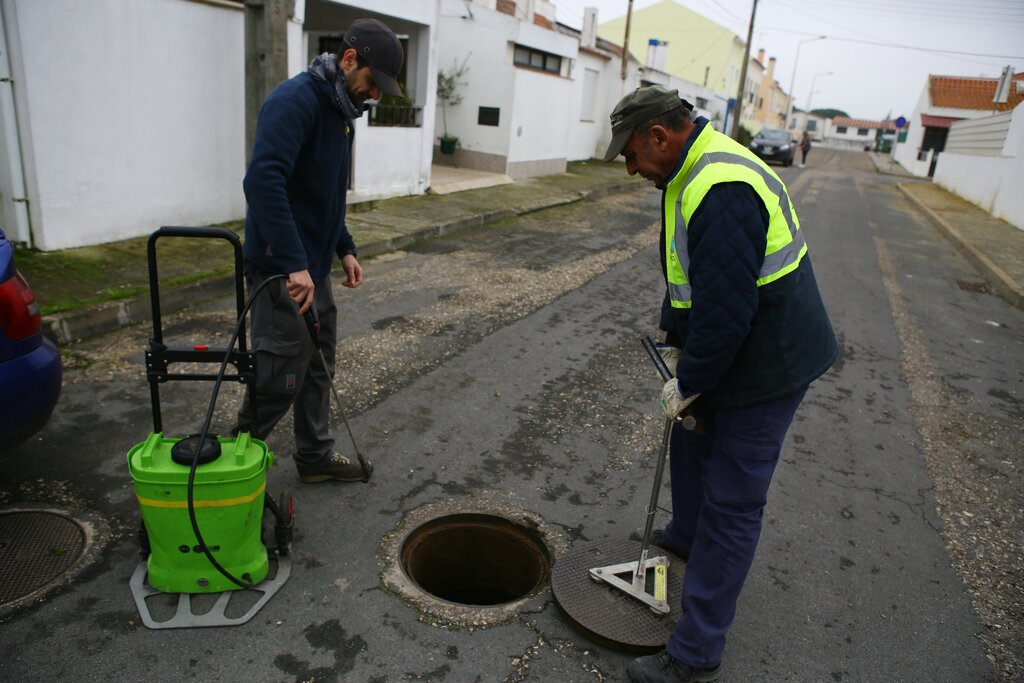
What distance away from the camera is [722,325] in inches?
85.7

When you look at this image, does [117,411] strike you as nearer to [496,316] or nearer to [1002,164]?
[496,316]

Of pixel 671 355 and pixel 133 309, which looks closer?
pixel 671 355

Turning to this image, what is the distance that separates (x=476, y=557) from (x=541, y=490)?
18.7 inches

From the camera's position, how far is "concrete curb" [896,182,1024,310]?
8.88 metres

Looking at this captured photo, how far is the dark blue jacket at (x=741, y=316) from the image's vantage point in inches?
84.1

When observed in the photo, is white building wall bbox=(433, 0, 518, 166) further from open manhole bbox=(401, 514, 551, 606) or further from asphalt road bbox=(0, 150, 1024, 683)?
open manhole bbox=(401, 514, 551, 606)

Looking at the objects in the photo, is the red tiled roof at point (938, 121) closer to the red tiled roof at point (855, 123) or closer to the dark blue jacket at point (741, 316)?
the dark blue jacket at point (741, 316)

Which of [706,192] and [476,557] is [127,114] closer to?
[476,557]

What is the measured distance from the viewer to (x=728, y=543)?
241 cm

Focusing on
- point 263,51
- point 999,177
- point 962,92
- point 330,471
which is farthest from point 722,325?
point 962,92

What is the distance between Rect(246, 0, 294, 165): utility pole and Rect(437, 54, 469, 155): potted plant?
8734 mm

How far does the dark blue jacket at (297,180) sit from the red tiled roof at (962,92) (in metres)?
41.9

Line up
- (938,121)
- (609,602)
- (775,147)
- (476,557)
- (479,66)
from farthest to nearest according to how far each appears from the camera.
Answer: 1. (938,121)
2. (775,147)
3. (479,66)
4. (476,557)
5. (609,602)

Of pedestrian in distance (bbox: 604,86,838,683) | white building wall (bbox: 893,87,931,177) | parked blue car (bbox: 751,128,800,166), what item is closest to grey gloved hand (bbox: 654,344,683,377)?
pedestrian in distance (bbox: 604,86,838,683)
